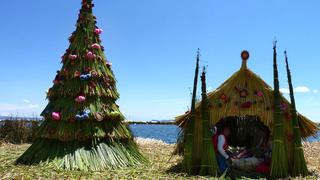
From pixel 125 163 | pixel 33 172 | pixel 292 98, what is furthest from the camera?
pixel 125 163

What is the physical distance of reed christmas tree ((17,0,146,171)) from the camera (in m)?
11.1

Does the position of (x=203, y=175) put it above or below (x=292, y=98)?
below

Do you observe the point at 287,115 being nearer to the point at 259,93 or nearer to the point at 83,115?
the point at 259,93

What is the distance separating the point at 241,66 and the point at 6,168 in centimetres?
640

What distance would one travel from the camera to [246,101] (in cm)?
1064

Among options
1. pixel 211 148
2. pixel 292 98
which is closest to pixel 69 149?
pixel 211 148

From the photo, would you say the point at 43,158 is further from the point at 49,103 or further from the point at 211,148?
the point at 211,148

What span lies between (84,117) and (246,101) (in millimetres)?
4219

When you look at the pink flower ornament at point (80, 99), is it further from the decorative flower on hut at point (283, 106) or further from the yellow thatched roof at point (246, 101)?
the decorative flower on hut at point (283, 106)

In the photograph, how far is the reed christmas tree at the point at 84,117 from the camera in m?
11.1

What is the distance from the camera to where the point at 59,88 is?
11883mm

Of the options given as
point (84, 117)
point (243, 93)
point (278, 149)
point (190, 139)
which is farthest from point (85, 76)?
point (278, 149)

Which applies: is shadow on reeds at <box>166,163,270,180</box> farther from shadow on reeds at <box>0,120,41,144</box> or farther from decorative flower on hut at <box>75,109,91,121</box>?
shadow on reeds at <box>0,120,41,144</box>

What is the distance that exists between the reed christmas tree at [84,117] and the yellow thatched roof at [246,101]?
2232 millimetres
